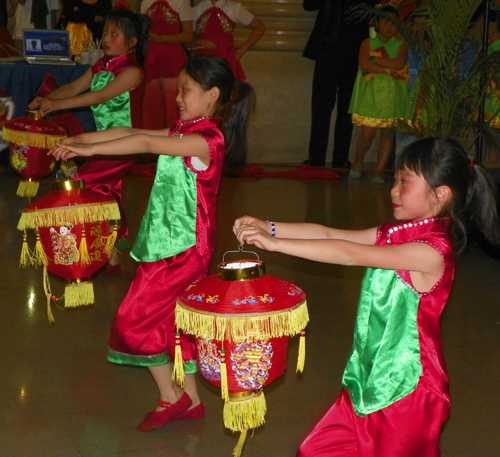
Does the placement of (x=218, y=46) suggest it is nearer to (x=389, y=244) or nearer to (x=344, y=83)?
(x=344, y=83)

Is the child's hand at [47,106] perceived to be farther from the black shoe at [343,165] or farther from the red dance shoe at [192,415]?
the black shoe at [343,165]

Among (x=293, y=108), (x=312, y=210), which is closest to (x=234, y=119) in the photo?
(x=312, y=210)

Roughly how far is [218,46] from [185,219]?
5.75m

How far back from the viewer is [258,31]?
339 inches

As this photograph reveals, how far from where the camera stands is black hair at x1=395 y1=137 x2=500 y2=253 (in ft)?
7.13

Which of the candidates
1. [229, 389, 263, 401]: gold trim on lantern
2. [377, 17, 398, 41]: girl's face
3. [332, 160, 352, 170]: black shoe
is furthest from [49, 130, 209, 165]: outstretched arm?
[332, 160, 352, 170]: black shoe

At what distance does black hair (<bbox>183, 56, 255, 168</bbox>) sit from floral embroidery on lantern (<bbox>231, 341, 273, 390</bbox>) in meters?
1.10

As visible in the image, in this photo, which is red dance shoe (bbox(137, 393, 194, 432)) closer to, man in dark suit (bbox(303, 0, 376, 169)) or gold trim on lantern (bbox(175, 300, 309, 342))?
gold trim on lantern (bbox(175, 300, 309, 342))

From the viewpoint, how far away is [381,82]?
7.95 m

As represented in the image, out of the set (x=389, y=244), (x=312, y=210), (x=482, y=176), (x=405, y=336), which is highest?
(x=482, y=176)

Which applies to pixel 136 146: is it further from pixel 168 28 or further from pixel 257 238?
pixel 168 28

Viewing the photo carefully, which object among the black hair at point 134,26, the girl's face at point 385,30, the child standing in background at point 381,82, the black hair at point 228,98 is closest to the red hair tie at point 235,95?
the black hair at point 228,98

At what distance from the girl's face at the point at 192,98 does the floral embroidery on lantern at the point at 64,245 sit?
0.56 m

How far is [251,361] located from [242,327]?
0.12 m
